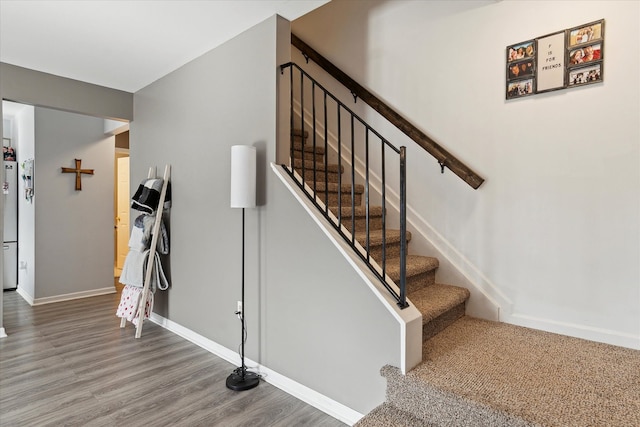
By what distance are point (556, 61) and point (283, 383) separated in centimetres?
271

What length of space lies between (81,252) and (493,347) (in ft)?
15.6

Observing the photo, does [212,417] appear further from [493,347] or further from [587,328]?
[587,328]

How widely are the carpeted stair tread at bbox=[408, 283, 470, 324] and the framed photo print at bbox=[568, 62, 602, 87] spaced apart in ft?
4.97

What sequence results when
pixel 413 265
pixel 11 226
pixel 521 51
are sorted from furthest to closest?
pixel 11 226 → pixel 413 265 → pixel 521 51

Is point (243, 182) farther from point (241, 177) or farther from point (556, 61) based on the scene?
point (556, 61)

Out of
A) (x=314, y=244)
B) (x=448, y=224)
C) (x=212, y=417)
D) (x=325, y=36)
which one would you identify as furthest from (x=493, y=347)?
(x=325, y=36)

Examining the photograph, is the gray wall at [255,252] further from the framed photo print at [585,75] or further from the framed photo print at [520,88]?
the framed photo print at [585,75]

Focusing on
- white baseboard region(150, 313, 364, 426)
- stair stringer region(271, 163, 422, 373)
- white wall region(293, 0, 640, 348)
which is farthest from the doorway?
stair stringer region(271, 163, 422, 373)

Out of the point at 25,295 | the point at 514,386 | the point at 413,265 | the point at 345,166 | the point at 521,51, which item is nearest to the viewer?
the point at 514,386

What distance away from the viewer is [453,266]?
2750mm

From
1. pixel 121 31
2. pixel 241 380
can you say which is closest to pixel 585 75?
pixel 241 380

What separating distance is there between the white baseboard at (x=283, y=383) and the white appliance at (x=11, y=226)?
337cm

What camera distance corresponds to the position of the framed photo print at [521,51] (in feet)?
7.80

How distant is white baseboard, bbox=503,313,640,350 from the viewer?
6.92 ft
